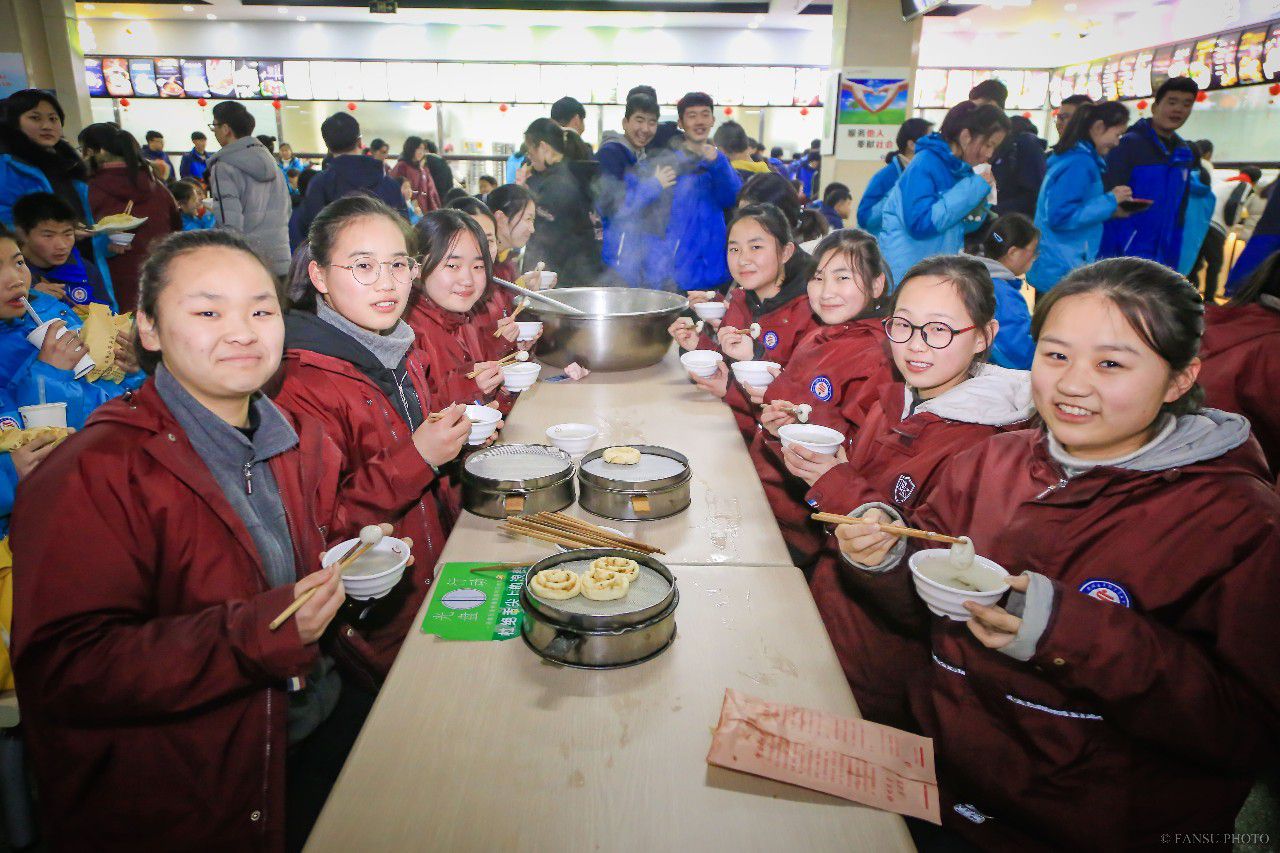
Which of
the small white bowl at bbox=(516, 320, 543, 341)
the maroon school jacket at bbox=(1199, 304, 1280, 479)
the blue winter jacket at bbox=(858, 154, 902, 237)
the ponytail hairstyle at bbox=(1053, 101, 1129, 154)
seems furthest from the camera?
the blue winter jacket at bbox=(858, 154, 902, 237)

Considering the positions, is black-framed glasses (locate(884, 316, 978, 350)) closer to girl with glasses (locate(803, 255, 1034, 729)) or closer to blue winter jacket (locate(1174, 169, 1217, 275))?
girl with glasses (locate(803, 255, 1034, 729))

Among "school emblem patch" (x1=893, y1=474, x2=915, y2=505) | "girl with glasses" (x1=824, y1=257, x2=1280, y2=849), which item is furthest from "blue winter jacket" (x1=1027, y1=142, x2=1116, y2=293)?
"girl with glasses" (x1=824, y1=257, x2=1280, y2=849)

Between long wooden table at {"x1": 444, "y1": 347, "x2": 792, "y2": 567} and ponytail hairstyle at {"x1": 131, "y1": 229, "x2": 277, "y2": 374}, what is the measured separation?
2.68 ft

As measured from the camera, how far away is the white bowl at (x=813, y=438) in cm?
206

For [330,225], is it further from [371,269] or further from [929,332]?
[929,332]

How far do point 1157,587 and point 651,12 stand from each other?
11887 millimetres

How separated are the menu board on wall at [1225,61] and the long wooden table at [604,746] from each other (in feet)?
38.2

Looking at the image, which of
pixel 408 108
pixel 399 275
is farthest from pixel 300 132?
pixel 399 275

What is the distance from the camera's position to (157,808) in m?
1.36

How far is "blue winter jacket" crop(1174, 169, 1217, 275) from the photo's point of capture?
5668 millimetres

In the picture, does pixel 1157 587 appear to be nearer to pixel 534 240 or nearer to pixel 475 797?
pixel 475 797

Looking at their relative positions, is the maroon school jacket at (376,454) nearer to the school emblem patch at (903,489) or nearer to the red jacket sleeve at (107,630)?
the red jacket sleeve at (107,630)

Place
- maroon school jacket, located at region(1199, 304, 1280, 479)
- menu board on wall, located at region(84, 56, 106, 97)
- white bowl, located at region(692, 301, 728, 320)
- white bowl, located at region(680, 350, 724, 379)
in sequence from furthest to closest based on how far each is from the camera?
menu board on wall, located at region(84, 56, 106, 97) → white bowl, located at region(692, 301, 728, 320) → white bowl, located at region(680, 350, 724, 379) → maroon school jacket, located at region(1199, 304, 1280, 479)

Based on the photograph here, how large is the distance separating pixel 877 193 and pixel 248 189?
507 cm
